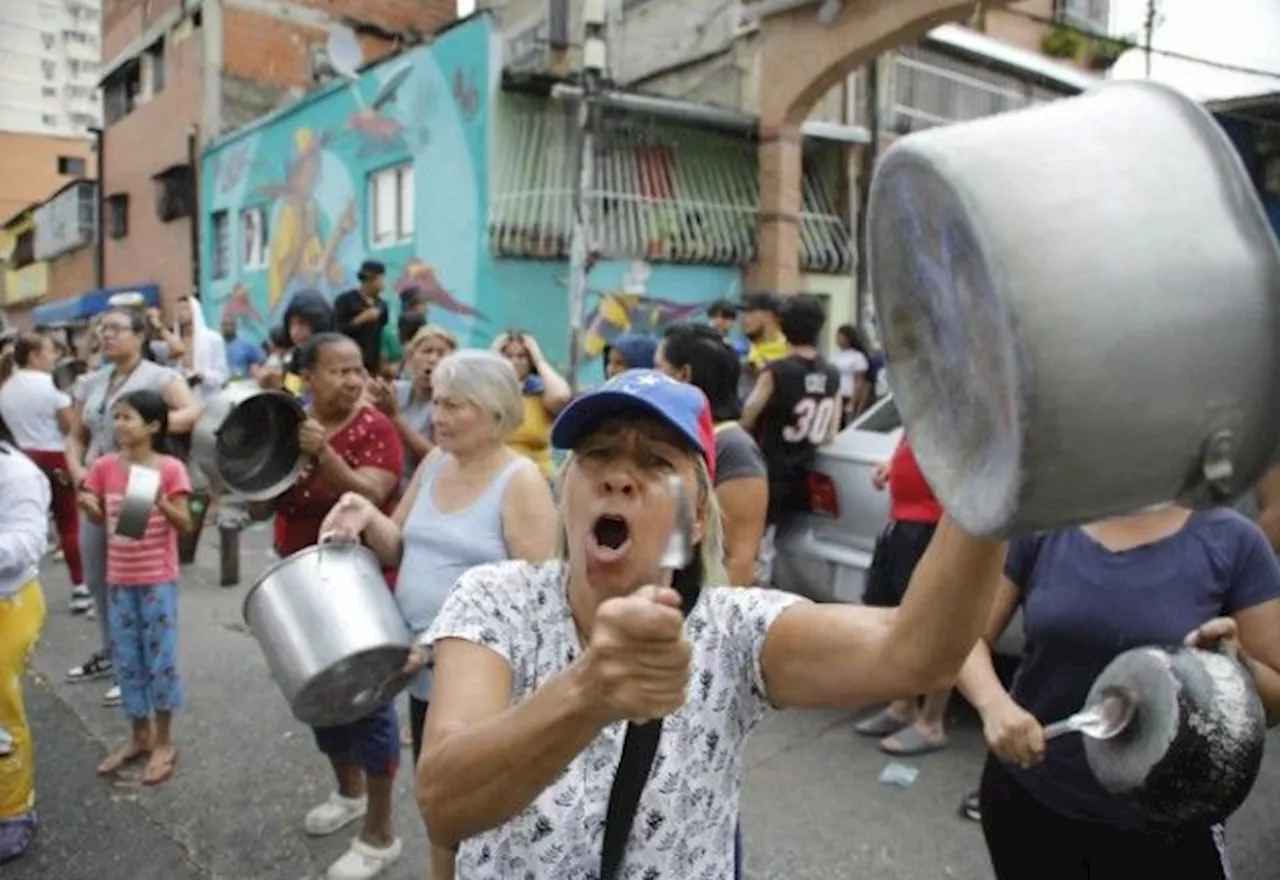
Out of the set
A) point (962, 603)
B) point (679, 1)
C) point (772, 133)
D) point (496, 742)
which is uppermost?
point (679, 1)

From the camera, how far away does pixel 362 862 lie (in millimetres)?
3449

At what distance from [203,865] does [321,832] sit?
0.39 m

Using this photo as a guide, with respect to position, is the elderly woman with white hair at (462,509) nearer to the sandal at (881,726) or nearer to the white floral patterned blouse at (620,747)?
the white floral patterned blouse at (620,747)

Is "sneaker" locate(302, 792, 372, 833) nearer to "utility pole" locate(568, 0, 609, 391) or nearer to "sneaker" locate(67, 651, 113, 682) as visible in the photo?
"sneaker" locate(67, 651, 113, 682)

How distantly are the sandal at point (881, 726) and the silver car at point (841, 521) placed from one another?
523 mm

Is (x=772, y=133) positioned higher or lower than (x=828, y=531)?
higher

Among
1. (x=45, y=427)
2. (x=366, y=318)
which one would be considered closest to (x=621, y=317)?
(x=366, y=318)

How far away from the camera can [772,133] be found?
13.3 meters

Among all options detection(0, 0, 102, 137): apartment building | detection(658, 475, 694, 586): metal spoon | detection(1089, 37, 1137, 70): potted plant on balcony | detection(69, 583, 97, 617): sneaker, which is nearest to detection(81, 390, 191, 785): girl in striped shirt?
detection(69, 583, 97, 617): sneaker

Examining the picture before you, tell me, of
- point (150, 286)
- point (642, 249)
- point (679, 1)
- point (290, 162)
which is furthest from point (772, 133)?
point (150, 286)

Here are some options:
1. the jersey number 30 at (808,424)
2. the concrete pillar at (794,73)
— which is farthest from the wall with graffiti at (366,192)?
the jersey number 30 at (808,424)

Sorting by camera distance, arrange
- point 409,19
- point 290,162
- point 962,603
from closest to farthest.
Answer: point 962,603 → point 290,162 → point 409,19

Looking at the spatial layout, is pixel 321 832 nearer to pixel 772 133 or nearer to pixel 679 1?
pixel 772 133

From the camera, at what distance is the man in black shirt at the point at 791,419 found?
5.03m
